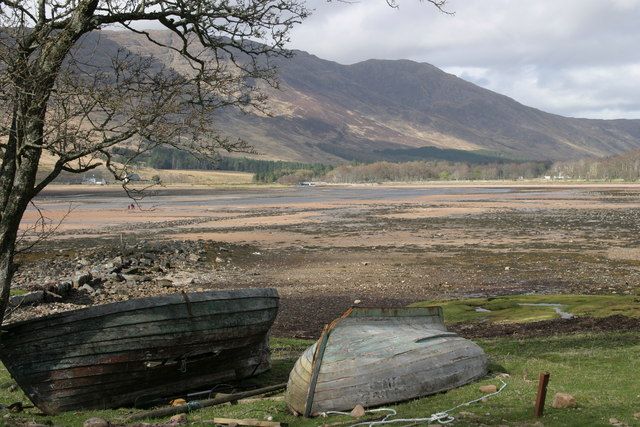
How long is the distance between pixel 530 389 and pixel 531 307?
12.3 metres

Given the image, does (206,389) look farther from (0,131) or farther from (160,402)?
(0,131)

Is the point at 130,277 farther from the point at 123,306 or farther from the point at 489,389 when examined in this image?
the point at 489,389

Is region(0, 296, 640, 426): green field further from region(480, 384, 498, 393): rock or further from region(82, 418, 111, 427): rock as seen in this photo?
region(82, 418, 111, 427): rock

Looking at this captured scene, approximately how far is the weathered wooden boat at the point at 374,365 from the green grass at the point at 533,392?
280mm

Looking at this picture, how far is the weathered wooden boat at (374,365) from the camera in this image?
11.0 meters

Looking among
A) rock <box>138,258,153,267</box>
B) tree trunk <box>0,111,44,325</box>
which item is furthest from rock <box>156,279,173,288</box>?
tree trunk <box>0,111,44,325</box>

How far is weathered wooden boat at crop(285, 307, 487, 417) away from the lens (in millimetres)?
11039

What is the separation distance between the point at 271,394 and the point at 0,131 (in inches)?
258

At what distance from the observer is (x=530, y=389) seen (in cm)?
1117

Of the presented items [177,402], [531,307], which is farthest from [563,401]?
[531,307]

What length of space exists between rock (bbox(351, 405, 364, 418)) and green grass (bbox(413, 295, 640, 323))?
10.7 metres

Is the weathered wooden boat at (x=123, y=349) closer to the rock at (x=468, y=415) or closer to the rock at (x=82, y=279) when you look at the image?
the rock at (x=468, y=415)

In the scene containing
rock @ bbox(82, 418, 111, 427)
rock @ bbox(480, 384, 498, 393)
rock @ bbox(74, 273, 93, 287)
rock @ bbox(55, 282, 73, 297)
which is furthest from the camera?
rock @ bbox(74, 273, 93, 287)

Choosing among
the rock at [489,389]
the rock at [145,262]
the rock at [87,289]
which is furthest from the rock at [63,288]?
the rock at [489,389]
